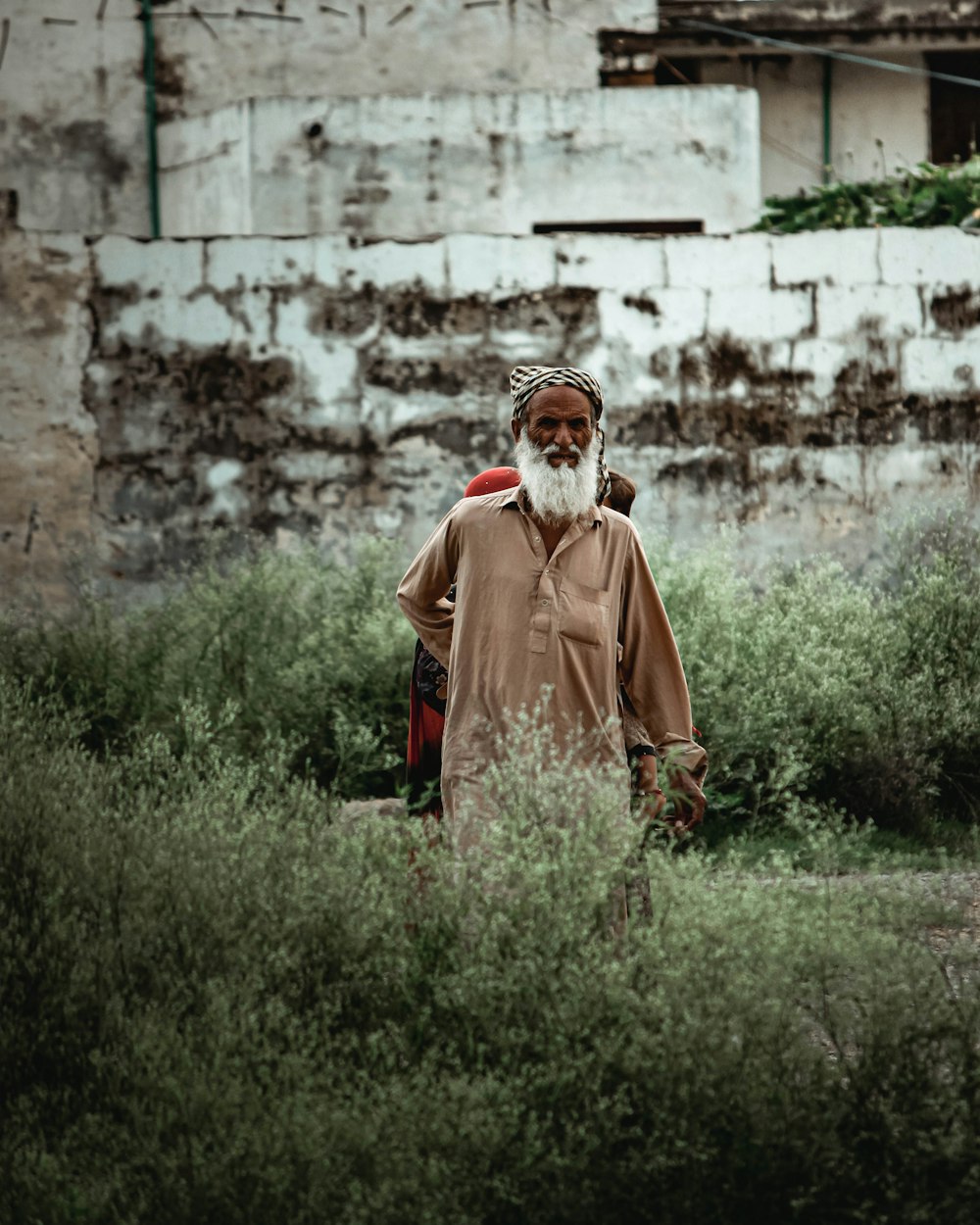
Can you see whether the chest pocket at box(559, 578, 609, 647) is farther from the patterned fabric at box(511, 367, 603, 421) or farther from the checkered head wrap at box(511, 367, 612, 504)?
the patterned fabric at box(511, 367, 603, 421)

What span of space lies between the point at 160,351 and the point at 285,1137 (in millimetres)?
6596

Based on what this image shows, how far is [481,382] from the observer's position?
879cm

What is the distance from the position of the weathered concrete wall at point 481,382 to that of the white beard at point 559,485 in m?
5.02

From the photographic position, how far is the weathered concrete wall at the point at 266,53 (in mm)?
12461

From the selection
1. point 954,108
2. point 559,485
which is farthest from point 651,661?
point 954,108

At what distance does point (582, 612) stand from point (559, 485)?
12.4 inches

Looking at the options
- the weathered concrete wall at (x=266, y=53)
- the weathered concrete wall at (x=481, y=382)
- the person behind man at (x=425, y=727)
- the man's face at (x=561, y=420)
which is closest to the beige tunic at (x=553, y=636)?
the man's face at (x=561, y=420)

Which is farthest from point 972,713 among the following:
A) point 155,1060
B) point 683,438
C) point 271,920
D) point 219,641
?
point 155,1060

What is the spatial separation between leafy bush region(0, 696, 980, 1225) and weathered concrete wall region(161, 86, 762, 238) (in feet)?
28.6

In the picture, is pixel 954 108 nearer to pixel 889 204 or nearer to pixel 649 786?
pixel 889 204

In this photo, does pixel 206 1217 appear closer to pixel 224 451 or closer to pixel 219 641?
pixel 219 641

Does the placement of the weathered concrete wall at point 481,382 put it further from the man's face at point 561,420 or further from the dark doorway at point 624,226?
the man's face at point 561,420

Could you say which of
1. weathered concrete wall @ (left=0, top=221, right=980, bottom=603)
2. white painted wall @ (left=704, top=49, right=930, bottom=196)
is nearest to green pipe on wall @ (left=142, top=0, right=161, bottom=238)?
weathered concrete wall @ (left=0, top=221, right=980, bottom=603)

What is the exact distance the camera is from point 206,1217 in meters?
2.68
